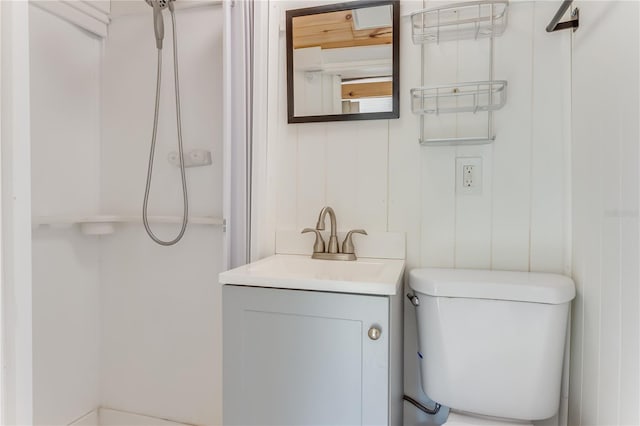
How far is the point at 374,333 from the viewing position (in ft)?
3.22

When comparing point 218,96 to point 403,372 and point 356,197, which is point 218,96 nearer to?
point 356,197

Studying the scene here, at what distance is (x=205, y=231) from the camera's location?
5.54ft

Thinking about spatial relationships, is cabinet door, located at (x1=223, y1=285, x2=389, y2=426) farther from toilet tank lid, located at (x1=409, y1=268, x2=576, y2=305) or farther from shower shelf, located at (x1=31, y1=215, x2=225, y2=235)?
shower shelf, located at (x1=31, y1=215, x2=225, y2=235)

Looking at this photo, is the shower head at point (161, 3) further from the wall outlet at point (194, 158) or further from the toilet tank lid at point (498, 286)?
the toilet tank lid at point (498, 286)

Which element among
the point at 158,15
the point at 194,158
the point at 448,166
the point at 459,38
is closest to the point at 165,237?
the point at 194,158

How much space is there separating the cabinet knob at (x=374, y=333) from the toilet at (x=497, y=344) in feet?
0.95

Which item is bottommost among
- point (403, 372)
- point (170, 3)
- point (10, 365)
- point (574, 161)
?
point (403, 372)

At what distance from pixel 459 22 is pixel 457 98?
0.86 feet

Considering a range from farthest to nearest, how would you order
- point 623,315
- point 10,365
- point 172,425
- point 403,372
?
1. point 172,425
2. point 403,372
3. point 623,315
4. point 10,365

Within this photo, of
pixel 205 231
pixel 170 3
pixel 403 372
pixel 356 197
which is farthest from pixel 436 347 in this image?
pixel 170 3

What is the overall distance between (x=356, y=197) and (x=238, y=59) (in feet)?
2.17

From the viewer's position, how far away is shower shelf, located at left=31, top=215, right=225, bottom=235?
1.59 m

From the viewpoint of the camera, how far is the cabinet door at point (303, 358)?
0.99m

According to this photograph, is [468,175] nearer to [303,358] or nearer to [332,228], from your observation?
[332,228]
